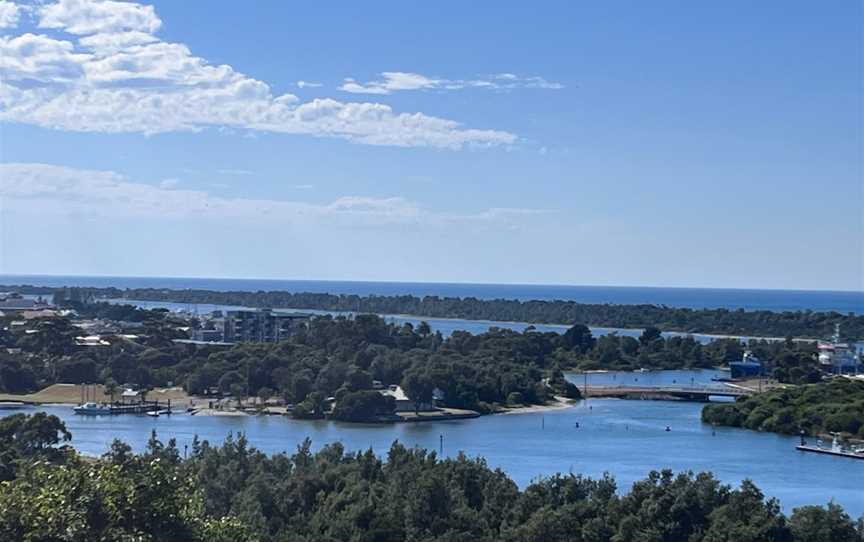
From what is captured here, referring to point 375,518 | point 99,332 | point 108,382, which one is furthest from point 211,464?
point 99,332

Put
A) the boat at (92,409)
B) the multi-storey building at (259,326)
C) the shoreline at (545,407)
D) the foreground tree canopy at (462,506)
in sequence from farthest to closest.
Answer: the multi-storey building at (259,326), the shoreline at (545,407), the boat at (92,409), the foreground tree canopy at (462,506)

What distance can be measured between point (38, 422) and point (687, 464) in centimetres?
1015

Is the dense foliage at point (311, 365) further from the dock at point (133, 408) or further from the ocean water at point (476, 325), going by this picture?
the ocean water at point (476, 325)

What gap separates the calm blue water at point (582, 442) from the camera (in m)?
18.9

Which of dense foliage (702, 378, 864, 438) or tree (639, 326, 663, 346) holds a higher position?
tree (639, 326, 663, 346)

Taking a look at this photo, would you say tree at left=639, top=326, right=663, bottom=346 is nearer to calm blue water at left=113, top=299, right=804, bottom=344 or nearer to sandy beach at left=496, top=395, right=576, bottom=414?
calm blue water at left=113, top=299, right=804, bottom=344

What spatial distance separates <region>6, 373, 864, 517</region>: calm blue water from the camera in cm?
1892

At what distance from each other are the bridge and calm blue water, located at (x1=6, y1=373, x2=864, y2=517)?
104 inches

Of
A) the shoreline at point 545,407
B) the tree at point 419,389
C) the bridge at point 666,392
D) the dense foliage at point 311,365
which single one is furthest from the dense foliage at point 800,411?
the tree at point 419,389

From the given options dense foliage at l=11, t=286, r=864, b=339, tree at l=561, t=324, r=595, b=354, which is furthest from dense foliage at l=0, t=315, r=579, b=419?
dense foliage at l=11, t=286, r=864, b=339

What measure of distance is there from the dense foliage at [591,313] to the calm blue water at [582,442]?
89.9ft

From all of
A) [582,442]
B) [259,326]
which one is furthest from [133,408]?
[259,326]

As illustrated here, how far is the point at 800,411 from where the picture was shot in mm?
26750

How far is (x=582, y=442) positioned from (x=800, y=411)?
6.22m
